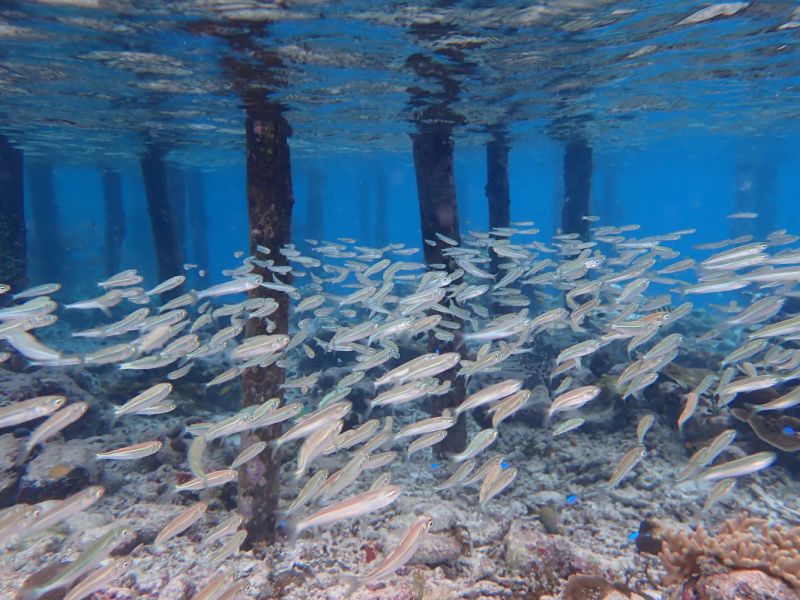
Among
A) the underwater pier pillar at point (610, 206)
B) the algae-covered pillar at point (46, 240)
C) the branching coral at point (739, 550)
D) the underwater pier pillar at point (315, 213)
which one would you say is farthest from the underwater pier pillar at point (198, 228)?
the underwater pier pillar at point (610, 206)

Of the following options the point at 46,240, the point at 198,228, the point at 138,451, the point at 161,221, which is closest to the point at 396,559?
the point at 138,451

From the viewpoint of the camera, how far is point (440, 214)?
8.47m

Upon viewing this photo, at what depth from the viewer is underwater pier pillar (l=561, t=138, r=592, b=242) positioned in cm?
1655

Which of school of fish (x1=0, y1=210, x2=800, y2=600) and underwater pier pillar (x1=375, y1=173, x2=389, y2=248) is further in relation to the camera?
underwater pier pillar (x1=375, y1=173, x2=389, y2=248)

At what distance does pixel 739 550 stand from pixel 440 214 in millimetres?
6794

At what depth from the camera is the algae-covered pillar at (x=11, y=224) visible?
12.6m

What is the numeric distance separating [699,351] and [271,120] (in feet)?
45.9

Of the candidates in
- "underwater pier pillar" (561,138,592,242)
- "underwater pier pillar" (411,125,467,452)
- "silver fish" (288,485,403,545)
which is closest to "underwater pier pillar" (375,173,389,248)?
"underwater pier pillar" (561,138,592,242)

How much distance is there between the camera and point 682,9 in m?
8.07

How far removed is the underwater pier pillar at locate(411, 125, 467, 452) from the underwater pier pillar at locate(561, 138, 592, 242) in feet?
31.5

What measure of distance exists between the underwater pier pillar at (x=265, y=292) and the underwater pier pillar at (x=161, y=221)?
1215cm

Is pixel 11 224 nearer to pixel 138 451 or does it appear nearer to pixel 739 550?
pixel 138 451

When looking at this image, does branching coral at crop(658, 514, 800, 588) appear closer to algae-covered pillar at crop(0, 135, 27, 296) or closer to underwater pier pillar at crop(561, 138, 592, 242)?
underwater pier pillar at crop(561, 138, 592, 242)

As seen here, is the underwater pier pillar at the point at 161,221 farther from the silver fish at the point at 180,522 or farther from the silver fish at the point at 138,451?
the silver fish at the point at 180,522
